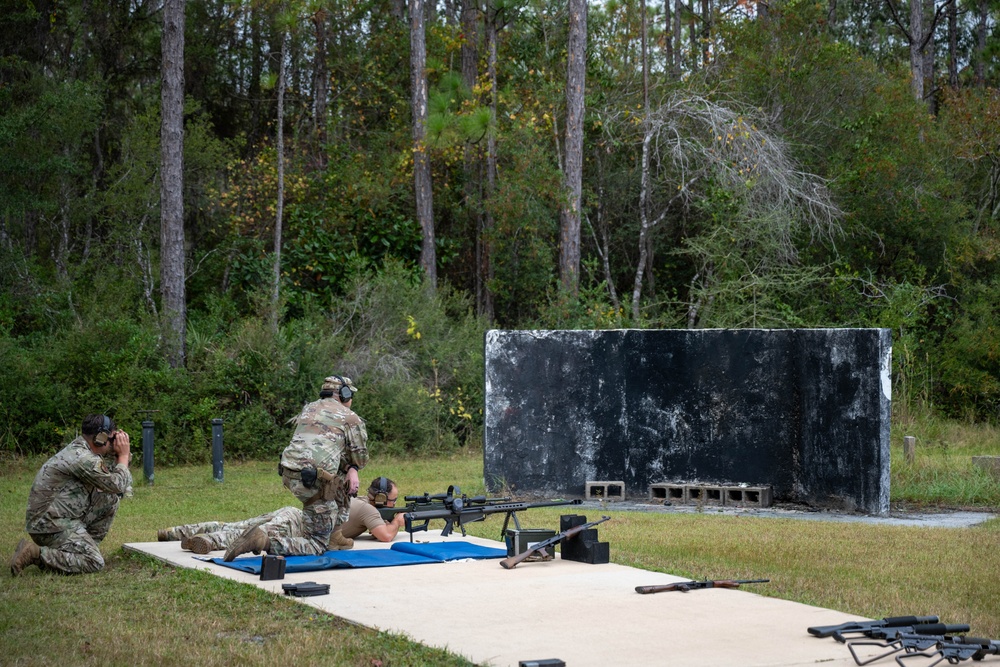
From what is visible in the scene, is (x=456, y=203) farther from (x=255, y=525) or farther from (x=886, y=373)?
(x=255, y=525)

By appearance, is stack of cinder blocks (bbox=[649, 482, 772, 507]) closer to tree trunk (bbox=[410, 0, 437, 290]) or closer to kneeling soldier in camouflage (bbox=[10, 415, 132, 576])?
kneeling soldier in camouflage (bbox=[10, 415, 132, 576])

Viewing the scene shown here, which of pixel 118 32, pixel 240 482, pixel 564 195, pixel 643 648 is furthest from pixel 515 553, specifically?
pixel 118 32

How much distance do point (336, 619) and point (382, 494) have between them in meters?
3.80

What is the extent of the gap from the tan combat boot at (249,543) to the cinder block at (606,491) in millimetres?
5970

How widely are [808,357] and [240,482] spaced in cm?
840

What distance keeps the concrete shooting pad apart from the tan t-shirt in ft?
4.80

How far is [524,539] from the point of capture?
394 inches

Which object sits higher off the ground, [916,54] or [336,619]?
[916,54]

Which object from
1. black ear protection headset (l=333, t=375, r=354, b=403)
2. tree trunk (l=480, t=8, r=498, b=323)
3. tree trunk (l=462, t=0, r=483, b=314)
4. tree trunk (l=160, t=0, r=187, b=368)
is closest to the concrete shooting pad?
black ear protection headset (l=333, t=375, r=354, b=403)

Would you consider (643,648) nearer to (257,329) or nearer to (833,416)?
(833,416)

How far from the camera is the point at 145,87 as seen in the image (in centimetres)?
2894

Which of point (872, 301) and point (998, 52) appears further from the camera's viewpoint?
point (998, 52)

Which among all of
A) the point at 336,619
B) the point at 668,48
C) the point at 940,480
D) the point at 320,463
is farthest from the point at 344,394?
the point at 668,48

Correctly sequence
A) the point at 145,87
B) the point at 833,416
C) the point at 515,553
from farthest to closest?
the point at 145,87 < the point at 833,416 < the point at 515,553
